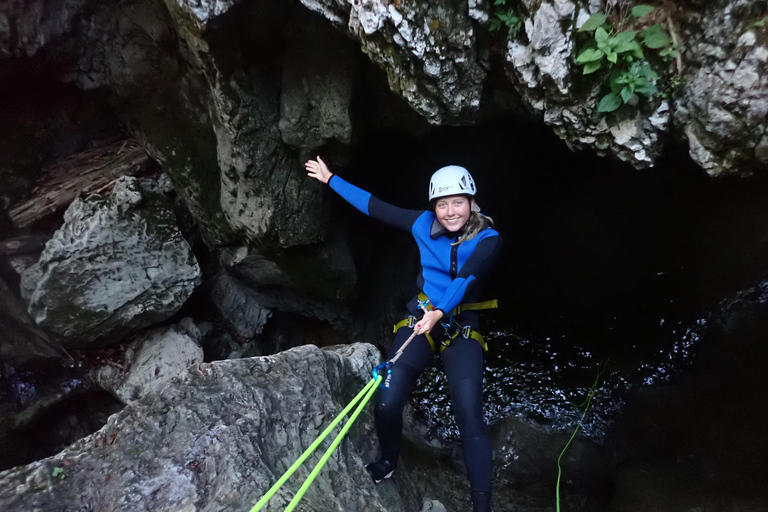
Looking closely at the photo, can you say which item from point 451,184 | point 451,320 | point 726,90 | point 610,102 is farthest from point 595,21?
point 451,320

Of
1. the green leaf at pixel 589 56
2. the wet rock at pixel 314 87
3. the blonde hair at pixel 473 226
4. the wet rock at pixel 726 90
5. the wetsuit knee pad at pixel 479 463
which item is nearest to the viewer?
the wet rock at pixel 726 90

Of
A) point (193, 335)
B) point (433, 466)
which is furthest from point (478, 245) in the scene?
point (193, 335)

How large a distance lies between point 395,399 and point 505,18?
243 cm

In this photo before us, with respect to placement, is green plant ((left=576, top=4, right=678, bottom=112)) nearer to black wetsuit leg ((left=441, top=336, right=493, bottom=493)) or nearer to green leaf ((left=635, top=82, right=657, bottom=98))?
green leaf ((left=635, top=82, right=657, bottom=98))

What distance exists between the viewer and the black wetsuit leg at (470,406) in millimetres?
2670

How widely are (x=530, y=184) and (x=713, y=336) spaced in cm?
265

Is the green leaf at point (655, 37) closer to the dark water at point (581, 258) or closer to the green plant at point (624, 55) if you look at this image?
the green plant at point (624, 55)

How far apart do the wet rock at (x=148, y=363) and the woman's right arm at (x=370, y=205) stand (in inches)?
96.0

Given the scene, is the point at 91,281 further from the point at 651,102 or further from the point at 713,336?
the point at 713,336

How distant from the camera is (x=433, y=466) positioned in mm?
4008

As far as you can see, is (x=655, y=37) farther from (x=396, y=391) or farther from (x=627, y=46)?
(x=396, y=391)

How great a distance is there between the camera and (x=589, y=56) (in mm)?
2197

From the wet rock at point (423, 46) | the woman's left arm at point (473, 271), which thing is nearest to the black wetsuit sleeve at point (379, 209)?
the woman's left arm at point (473, 271)

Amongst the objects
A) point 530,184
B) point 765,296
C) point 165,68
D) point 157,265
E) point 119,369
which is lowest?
point 119,369
